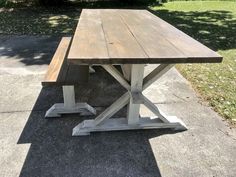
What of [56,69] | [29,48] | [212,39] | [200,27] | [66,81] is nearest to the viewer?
[66,81]

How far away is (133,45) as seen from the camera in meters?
2.58

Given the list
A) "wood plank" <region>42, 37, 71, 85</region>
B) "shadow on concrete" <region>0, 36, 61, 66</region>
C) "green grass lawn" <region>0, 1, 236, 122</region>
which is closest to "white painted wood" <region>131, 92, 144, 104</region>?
"wood plank" <region>42, 37, 71, 85</region>

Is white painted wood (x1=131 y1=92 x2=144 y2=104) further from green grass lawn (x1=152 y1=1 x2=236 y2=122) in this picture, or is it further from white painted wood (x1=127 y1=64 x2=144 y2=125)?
green grass lawn (x1=152 y1=1 x2=236 y2=122)

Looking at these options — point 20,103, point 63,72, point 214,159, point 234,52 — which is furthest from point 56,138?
point 234,52

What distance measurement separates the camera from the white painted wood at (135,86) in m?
2.85

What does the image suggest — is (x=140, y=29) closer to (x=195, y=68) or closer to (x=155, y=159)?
(x=155, y=159)

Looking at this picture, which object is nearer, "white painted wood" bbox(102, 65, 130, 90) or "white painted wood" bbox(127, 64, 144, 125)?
"white painted wood" bbox(102, 65, 130, 90)

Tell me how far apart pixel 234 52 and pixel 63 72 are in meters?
4.00

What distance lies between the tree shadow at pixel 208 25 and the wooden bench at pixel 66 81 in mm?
3667

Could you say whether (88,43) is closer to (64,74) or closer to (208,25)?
(64,74)

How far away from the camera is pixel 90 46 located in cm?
251

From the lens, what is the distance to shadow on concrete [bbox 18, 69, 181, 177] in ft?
8.55

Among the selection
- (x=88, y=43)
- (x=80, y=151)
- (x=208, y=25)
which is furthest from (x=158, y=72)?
(x=208, y=25)

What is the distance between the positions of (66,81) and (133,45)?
0.85 m
